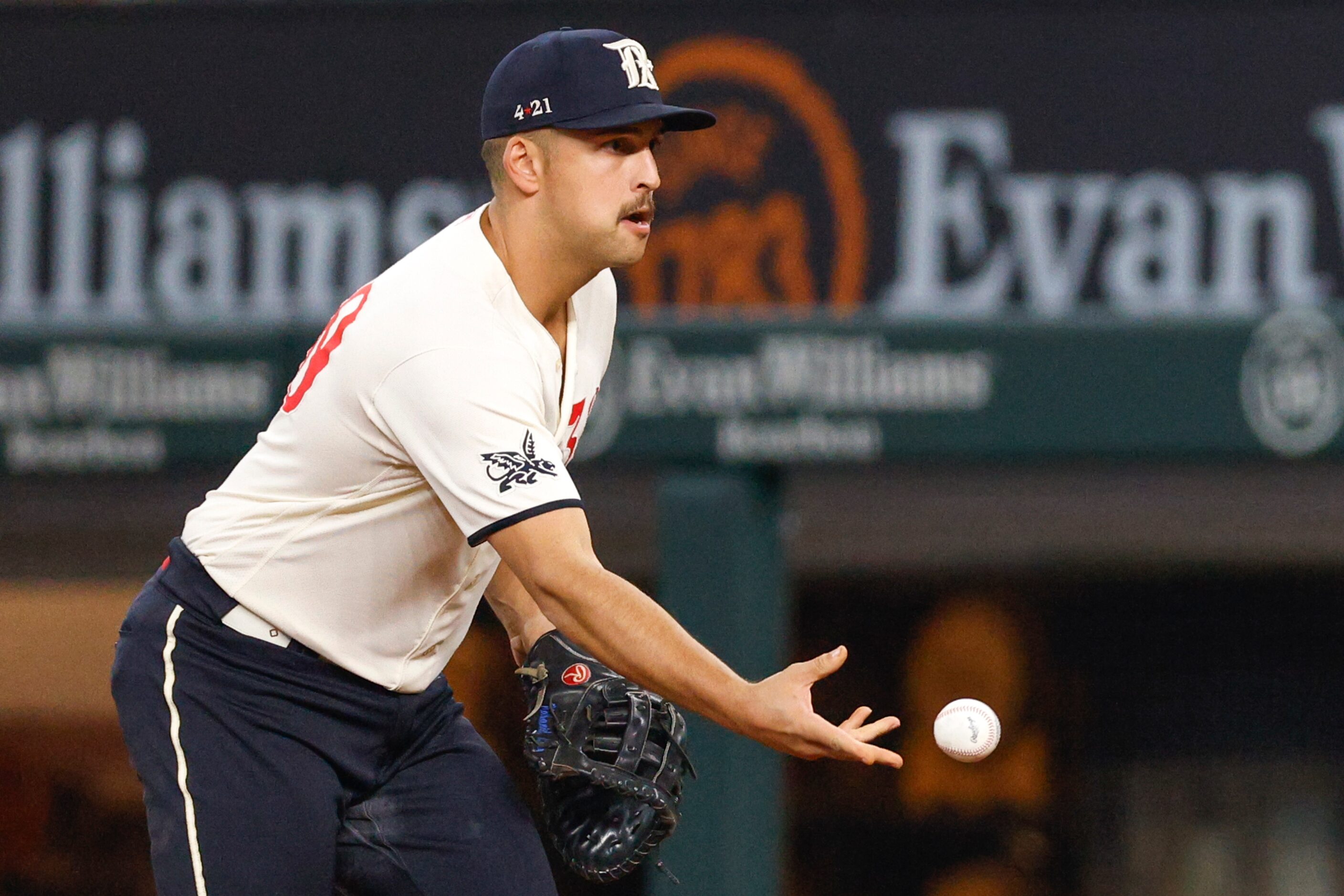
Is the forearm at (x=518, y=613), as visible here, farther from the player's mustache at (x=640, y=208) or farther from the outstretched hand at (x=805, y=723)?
the outstretched hand at (x=805, y=723)

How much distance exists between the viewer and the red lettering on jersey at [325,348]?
291 cm

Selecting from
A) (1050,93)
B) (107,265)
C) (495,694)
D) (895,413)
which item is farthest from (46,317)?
(1050,93)

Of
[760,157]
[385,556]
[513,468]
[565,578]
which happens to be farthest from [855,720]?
[760,157]

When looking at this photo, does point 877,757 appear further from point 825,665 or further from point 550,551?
point 550,551

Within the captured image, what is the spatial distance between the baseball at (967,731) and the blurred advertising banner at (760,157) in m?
3.08

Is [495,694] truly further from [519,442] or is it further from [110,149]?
[519,442]

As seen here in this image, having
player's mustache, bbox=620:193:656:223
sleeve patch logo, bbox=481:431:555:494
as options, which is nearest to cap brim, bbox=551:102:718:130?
player's mustache, bbox=620:193:656:223

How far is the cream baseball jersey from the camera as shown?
8.96 ft

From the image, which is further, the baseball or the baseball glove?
the baseball glove

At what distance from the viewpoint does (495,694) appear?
6016 millimetres

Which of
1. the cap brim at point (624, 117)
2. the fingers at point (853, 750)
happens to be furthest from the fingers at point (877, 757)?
the cap brim at point (624, 117)

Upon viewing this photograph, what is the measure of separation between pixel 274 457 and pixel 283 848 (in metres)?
0.56

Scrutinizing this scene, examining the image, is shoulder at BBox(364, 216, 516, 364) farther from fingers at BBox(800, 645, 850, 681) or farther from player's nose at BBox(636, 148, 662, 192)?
fingers at BBox(800, 645, 850, 681)

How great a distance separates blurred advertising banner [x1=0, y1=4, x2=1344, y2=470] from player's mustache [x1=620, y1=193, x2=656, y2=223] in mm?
2878
